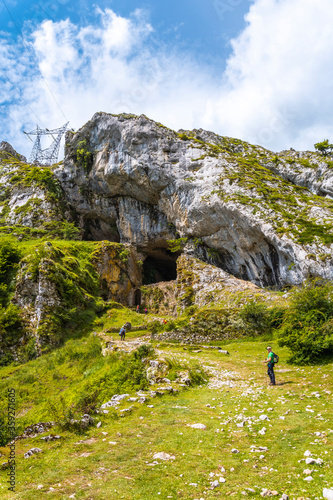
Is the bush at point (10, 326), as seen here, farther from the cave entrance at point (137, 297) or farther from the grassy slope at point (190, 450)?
the cave entrance at point (137, 297)

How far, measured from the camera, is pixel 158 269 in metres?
56.4

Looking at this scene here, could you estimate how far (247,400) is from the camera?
8.84 m

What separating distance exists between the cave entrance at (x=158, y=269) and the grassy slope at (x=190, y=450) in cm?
4204

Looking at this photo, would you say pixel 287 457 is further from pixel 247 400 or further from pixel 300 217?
pixel 300 217

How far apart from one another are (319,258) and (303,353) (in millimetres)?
17029

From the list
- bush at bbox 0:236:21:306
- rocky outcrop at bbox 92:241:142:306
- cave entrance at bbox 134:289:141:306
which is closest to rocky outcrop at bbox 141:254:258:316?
cave entrance at bbox 134:289:141:306

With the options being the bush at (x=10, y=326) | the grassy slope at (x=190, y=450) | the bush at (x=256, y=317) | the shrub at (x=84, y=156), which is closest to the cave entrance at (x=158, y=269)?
the shrub at (x=84, y=156)

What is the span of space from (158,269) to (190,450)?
5085 cm

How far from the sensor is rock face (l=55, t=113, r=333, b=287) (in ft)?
105

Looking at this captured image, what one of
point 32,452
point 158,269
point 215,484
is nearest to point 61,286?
point 32,452

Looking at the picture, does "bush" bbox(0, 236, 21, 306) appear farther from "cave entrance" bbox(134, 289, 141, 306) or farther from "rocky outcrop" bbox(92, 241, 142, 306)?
"cave entrance" bbox(134, 289, 141, 306)

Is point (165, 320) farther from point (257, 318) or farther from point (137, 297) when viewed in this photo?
point (137, 297)

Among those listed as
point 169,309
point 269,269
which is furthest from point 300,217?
point 169,309

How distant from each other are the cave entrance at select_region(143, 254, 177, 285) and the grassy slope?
42.0 metres
